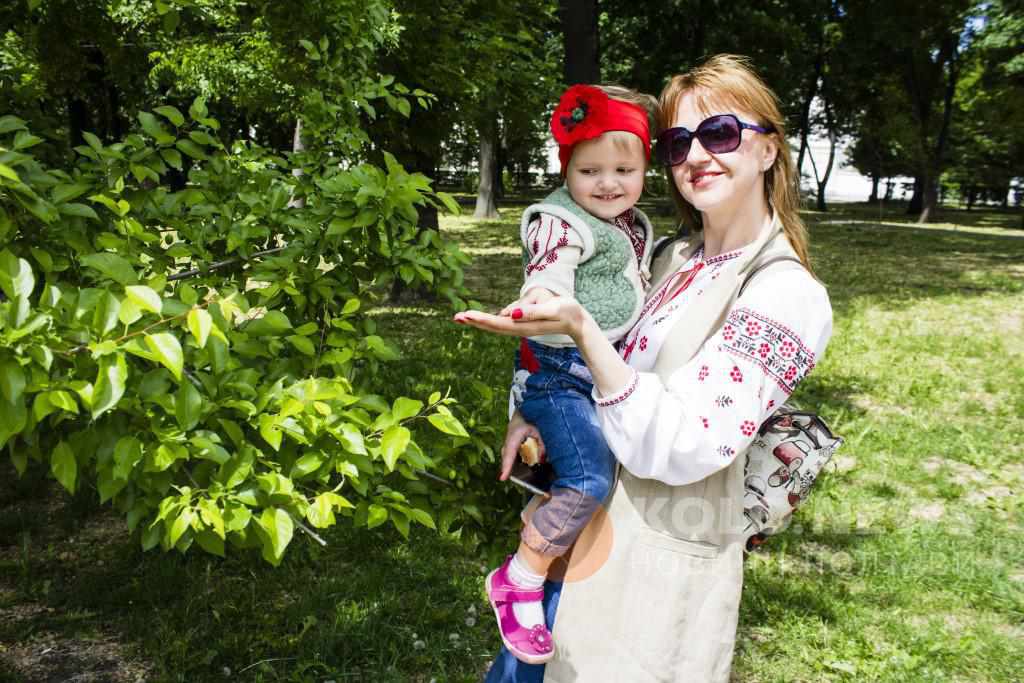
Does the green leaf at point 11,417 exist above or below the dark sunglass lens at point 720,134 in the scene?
below

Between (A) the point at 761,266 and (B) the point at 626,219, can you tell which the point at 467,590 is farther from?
(A) the point at 761,266

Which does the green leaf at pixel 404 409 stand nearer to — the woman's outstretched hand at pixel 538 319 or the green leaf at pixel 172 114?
the woman's outstretched hand at pixel 538 319

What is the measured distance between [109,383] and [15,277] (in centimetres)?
30

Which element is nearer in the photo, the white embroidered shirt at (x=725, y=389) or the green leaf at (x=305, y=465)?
the white embroidered shirt at (x=725, y=389)

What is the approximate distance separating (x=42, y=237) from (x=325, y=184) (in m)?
0.82

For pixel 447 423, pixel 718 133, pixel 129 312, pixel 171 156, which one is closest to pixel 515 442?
pixel 447 423

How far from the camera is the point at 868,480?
6.29 meters

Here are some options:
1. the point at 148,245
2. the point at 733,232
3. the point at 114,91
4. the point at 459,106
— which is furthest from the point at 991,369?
the point at 114,91

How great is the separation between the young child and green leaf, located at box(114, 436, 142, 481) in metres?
0.97

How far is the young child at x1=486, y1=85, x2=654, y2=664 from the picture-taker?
208 centimetres

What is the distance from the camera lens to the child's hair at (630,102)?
2.18 m

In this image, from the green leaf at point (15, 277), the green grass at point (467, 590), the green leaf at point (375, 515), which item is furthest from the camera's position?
the green grass at point (467, 590)

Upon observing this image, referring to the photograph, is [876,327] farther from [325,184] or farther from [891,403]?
[325,184]

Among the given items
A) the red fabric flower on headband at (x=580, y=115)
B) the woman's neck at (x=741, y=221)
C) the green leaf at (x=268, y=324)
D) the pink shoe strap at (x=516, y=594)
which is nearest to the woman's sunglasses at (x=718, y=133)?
the woman's neck at (x=741, y=221)
